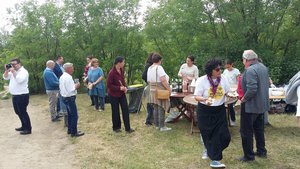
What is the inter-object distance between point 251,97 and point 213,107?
0.60m

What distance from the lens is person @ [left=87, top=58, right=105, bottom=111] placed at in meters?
Answer: 9.47

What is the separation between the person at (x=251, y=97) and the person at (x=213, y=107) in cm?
34

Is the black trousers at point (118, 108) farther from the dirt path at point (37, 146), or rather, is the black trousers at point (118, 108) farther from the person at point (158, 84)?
the dirt path at point (37, 146)

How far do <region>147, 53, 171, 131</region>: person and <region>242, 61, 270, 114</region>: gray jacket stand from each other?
6.77 ft

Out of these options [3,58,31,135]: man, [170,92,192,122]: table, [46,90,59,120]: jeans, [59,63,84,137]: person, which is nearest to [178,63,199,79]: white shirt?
[170,92,192,122]: table

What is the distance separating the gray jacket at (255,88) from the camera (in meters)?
4.96

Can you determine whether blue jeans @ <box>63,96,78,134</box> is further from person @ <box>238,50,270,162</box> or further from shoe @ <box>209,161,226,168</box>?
person @ <box>238,50,270,162</box>

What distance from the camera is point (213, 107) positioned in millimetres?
4875

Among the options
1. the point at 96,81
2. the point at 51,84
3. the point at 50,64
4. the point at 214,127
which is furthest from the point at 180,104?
the point at 50,64

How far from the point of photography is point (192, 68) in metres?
7.87

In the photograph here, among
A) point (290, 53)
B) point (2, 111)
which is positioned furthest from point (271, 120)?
point (2, 111)

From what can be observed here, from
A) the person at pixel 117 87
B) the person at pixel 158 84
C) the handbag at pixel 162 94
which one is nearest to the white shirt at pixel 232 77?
the person at pixel 158 84

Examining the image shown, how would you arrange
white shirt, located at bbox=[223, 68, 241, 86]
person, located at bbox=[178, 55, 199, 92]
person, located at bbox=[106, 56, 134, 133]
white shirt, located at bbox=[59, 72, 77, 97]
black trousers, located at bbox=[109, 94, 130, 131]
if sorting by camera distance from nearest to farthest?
1. white shirt, located at bbox=[59, 72, 77, 97]
2. person, located at bbox=[106, 56, 134, 133]
3. black trousers, located at bbox=[109, 94, 130, 131]
4. white shirt, located at bbox=[223, 68, 241, 86]
5. person, located at bbox=[178, 55, 199, 92]

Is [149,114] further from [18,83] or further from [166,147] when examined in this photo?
[18,83]
